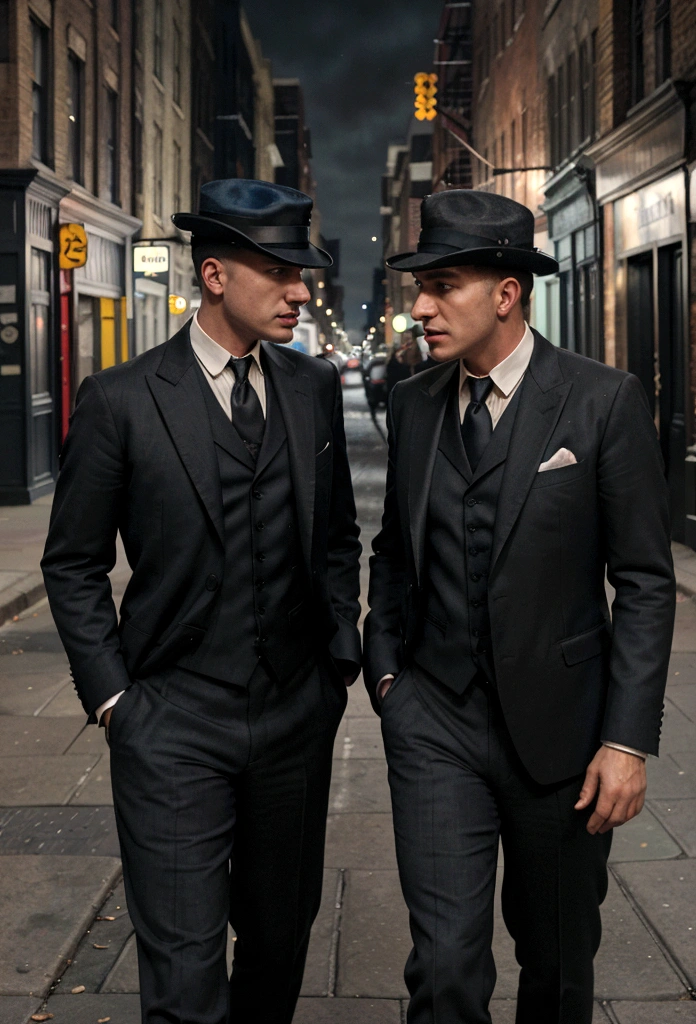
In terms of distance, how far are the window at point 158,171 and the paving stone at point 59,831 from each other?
1157 inches

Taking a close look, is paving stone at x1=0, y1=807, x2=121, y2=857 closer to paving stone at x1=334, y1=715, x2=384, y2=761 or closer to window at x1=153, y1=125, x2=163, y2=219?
paving stone at x1=334, y1=715, x2=384, y2=761

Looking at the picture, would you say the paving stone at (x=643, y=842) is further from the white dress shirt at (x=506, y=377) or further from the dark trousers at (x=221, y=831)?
the white dress shirt at (x=506, y=377)

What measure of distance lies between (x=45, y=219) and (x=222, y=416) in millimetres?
16970

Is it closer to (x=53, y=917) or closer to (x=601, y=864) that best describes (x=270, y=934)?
Result: (x=601, y=864)

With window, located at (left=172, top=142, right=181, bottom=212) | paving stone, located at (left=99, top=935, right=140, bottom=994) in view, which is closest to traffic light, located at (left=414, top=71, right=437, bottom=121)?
window, located at (left=172, top=142, right=181, bottom=212)

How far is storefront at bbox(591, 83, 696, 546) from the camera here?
1451cm

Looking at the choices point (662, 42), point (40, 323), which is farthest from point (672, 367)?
point (40, 323)

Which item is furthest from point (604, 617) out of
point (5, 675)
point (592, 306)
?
point (592, 306)

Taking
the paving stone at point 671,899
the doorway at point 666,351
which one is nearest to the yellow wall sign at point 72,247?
the doorway at point 666,351

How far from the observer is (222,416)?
10.2 ft

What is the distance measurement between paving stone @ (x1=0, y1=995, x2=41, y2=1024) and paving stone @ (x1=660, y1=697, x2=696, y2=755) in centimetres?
352

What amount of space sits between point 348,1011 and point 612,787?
1355 millimetres

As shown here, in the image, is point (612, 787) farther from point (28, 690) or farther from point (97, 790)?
point (28, 690)

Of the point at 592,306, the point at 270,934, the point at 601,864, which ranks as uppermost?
the point at 592,306
